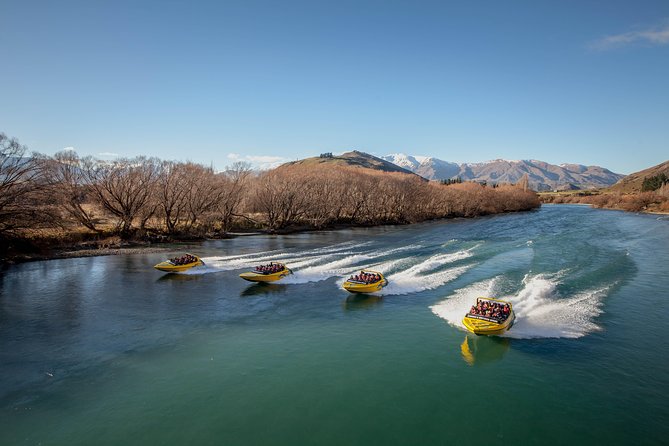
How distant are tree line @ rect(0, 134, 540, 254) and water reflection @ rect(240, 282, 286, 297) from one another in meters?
34.9

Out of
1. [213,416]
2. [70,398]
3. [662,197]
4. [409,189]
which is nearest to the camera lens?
[213,416]

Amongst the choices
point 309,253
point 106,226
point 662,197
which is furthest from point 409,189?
point 662,197

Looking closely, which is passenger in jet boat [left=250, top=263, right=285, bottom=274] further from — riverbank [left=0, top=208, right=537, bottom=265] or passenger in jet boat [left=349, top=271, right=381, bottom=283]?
riverbank [left=0, top=208, right=537, bottom=265]

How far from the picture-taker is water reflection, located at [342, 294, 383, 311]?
35250 millimetres

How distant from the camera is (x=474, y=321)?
2805 centimetres

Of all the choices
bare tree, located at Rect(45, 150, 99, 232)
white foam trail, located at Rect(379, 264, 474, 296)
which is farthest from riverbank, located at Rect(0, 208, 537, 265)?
white foam trail, located at Rect(379, 264, 474, 296)

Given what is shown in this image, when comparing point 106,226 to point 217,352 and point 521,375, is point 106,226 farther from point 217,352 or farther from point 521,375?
point 521,375

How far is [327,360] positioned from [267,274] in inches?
770


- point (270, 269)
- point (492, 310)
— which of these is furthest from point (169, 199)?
point (492, 310)

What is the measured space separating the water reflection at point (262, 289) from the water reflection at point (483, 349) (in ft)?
65.4

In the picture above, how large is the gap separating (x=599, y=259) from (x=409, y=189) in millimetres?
76666

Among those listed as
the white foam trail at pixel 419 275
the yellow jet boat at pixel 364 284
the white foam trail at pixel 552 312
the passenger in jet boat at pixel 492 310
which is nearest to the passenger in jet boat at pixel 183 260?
the white foam trail at pixel 419 275

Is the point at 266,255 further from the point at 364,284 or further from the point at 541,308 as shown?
the point at 541,308

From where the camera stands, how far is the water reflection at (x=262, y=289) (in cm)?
3962
